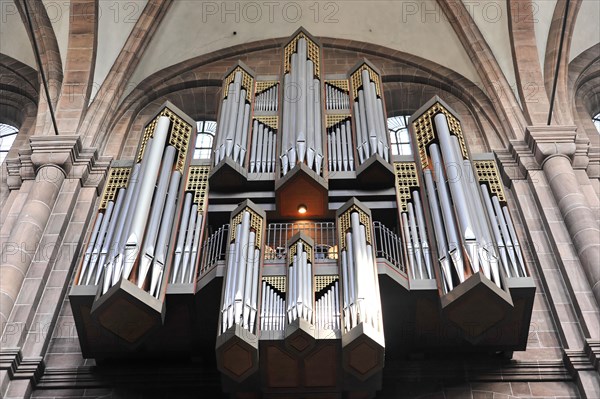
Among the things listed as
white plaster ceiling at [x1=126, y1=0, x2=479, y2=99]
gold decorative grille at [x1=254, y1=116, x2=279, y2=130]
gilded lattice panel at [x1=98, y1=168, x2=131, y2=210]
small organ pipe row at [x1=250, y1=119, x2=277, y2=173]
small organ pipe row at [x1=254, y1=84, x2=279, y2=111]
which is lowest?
gilded lattice panel at [x1=98, y1=168, x2=131, y2=210]

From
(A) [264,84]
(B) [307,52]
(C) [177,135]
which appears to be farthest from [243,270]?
(B) [307,52]

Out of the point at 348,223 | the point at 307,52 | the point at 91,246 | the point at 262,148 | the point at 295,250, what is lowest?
the point at 295,250

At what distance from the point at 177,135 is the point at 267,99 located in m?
2.49

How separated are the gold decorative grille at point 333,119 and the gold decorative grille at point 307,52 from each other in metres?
1.45

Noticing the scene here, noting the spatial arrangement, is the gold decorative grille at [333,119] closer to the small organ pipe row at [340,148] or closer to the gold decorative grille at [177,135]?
the small organ pipe row at [340,148]

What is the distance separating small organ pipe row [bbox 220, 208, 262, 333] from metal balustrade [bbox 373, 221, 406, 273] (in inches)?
67.5

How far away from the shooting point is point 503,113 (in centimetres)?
1659

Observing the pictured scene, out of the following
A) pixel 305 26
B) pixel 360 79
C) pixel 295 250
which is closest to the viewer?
pixel 295 250

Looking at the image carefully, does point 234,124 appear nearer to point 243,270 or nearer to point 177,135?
point 177,135

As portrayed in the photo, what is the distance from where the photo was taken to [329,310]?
1077 centimetres

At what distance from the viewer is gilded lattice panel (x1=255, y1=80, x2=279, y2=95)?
16297 mm

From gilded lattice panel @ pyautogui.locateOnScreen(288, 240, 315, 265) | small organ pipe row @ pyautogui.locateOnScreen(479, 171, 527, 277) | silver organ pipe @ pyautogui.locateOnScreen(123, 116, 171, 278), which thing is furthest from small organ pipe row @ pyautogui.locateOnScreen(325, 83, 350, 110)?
gilded lattice panel @ pyautogui.locateOnScreen(288, 240, 315, 265)

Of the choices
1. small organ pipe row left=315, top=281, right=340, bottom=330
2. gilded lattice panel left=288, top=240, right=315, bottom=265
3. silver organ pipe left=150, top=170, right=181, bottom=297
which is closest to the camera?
small organ pipe row left=315, top=281, right=340, bottom=330

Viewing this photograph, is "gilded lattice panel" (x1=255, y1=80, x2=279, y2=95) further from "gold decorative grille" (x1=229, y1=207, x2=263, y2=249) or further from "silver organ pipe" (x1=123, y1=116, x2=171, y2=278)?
"gold decorative grille" (x1=229, y1=207, x2=263, y2=249)
